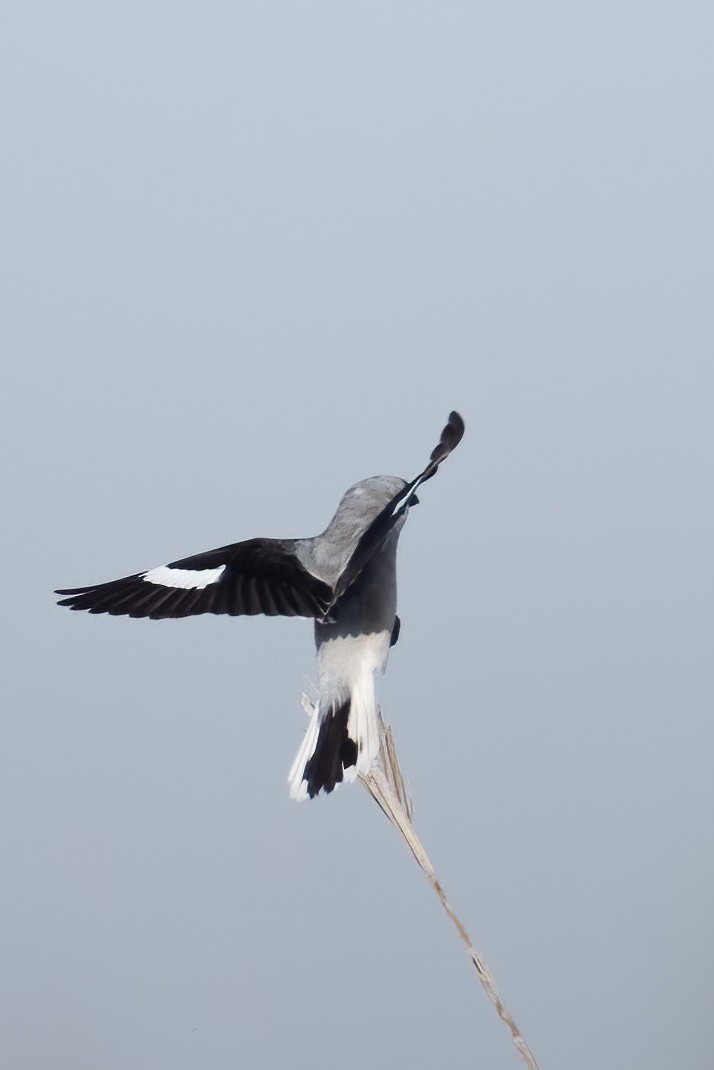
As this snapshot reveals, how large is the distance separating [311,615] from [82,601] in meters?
0.22

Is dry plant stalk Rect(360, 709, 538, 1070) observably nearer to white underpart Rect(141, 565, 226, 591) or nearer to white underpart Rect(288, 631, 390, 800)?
white underpart Rect(288, 631, 390, 800)

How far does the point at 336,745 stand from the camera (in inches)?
38.7

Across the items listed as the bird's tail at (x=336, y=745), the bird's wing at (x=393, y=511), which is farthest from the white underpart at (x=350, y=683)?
the bird's wing at (x=393, y=511)

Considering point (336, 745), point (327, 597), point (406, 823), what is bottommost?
point (406, 823)

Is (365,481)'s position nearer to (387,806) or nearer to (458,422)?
(458,422)

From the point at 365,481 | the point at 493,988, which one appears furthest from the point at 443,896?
the point at 365,481

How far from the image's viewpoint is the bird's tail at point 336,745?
0.96 m

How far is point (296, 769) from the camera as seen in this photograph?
989 mm

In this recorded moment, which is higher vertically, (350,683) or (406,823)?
(350,683)

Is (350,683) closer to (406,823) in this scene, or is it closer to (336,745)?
(336,745)

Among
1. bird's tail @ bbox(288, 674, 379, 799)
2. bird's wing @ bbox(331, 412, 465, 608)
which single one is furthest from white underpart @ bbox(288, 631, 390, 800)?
bird's wing @ bbox(331, 412, 465, 608)

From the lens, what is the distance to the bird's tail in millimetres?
955

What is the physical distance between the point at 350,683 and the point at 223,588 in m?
0.17

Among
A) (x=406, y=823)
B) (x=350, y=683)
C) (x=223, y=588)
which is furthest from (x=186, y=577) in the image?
(x=406, y=823)
